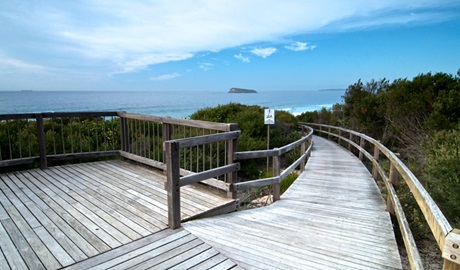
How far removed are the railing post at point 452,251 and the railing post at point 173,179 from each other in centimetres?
231

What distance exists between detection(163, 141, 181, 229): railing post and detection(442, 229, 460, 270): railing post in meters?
2.31

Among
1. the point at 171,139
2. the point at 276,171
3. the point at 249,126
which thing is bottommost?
the point at 276,171

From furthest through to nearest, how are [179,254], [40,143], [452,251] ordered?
[40,143], [179,254], [452,251]

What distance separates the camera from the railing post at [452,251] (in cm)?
99

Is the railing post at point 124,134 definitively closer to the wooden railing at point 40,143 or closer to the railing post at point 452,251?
the wooden railing at point 40,143

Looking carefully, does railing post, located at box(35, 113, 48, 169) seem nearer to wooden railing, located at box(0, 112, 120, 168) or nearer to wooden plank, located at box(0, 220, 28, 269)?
wooden railing, located at box(0, 112, 120, 168)

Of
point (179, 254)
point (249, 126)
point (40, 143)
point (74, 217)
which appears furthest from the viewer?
point (249, 126)

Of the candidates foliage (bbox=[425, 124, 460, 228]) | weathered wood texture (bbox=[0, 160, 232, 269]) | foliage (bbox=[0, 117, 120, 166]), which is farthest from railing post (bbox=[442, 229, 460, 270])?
foliage (bbox=[0, 117, 120, 166])

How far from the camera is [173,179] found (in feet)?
9.27

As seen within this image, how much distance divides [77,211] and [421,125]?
36.5ft

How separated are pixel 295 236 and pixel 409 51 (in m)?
19.7

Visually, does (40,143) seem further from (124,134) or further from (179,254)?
(179,254)

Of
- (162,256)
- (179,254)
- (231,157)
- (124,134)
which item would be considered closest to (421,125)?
(231,157)

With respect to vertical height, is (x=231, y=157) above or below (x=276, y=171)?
above
